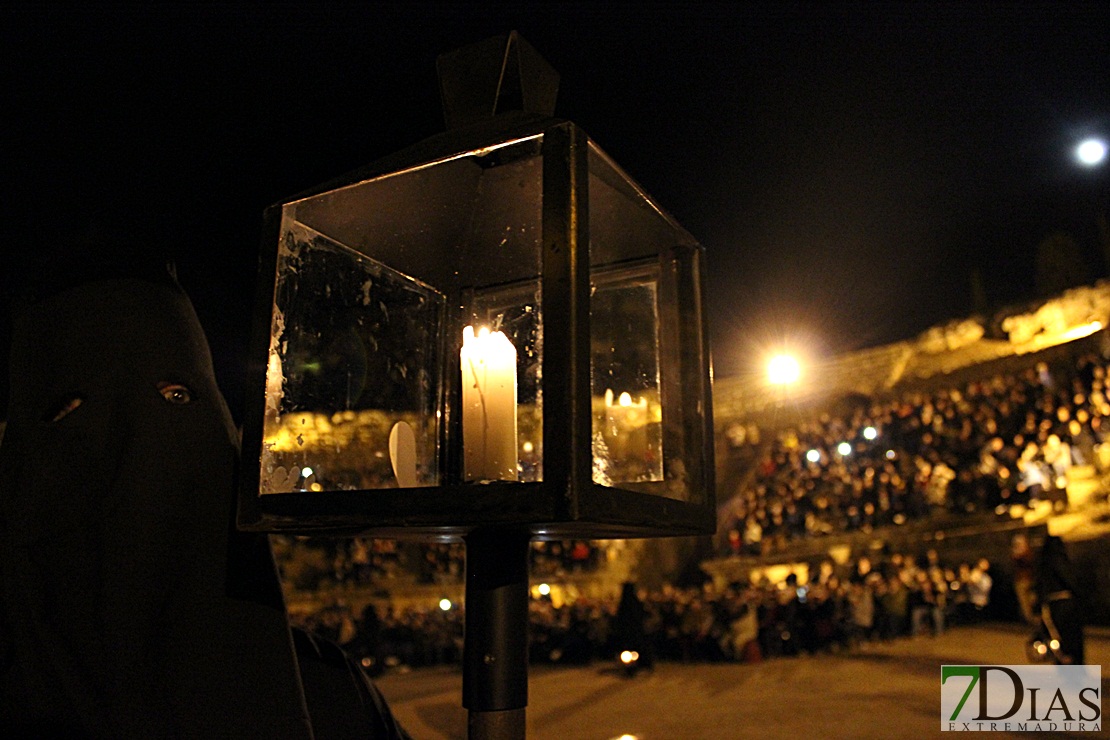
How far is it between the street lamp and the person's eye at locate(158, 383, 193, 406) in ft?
0.78

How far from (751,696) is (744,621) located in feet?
10.2

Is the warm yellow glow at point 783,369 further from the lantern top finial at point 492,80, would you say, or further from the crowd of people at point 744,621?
the lantern top finial at point 492,80

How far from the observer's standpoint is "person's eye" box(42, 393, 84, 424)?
1009 mm

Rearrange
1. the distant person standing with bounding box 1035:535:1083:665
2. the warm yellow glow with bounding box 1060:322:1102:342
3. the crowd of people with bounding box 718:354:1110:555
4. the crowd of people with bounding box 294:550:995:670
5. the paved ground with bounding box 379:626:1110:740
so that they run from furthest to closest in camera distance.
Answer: the warm yellow glow with bounding box 1060:322:1102:342 → the crowd of people with bounding box 718:354:1110:555 → the crowd of people with bounding box 294:550:995:670 → the distant person standing with bounding box 1035:535:1083:665 → the paved ground with bounding box 379:626:1110:740

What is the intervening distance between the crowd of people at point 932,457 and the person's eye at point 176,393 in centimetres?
1120

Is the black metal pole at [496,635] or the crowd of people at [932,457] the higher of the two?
the crowd of people at [932,457]

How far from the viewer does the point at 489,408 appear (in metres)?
0.90

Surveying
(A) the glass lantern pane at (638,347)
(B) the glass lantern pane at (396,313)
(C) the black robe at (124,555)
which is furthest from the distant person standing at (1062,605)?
(C) the black robe at (124,555)

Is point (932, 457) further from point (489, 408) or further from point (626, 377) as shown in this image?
point (489, 408)

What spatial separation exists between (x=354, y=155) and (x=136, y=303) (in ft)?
4.84

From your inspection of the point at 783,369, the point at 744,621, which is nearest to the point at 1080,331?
the point at 783,369

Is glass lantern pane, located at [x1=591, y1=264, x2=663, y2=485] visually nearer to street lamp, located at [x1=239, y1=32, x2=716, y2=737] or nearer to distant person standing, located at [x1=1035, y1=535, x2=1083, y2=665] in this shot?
street lamp, located at [x1=239, y1=32, x2=716, y2=737]

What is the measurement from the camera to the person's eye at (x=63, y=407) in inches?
39.7

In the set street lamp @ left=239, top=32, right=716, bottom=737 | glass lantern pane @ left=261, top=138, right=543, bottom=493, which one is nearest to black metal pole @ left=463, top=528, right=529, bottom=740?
street lamp @ left=239, top=32, right=716, bottom=737
